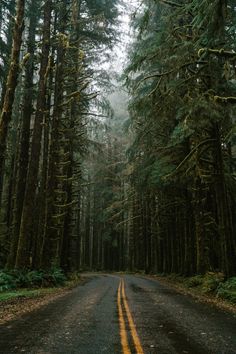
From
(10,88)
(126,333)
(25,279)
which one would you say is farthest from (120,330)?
(25,279)

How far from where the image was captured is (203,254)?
61.0 ft

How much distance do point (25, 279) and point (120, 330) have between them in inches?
341

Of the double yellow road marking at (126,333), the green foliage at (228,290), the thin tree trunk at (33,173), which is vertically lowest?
the double yellow road marking at (126,333)

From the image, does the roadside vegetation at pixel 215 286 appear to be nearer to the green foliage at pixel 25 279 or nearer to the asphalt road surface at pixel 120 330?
the asphalt road surface at pixel 120 330

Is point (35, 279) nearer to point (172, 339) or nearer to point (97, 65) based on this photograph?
point (172, 339)

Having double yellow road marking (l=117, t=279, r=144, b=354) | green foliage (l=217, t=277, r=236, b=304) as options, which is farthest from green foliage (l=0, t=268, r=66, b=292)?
green foliage (l=217, t=277, r=236, b=304)

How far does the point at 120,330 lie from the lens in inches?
288

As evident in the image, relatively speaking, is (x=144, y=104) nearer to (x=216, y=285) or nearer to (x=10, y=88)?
(x=10, y=88)

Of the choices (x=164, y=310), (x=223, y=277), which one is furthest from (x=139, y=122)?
(x=164, y=310)

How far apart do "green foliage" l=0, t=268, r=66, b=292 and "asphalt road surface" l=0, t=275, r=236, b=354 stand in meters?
3.49

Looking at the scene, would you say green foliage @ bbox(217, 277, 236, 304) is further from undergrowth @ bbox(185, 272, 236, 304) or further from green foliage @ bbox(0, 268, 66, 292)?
green foliage @ bbox(0, 268, 66, 292)

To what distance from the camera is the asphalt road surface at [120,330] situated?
235 inches

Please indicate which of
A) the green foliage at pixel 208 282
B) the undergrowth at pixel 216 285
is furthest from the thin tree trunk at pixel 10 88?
the green foliage at pixel 208 282

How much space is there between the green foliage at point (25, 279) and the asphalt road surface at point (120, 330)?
3.49 metres
